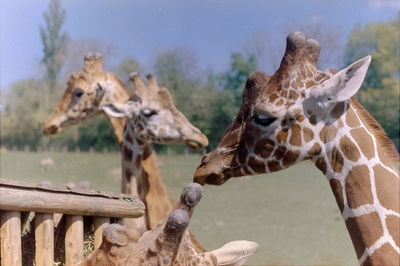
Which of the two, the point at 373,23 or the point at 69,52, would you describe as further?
the point at 69,52

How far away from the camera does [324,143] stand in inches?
68.3

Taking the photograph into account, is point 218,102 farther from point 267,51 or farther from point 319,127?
point 319,127

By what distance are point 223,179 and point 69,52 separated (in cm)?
684

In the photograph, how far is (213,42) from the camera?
579cm

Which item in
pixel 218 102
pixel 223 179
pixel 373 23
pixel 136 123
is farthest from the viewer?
pixel 373 23

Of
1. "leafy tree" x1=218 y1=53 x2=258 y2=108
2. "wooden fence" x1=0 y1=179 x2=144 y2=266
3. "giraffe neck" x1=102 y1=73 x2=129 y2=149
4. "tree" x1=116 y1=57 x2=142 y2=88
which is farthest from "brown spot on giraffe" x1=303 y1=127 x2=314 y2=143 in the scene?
"tree" x1=116 y1=57 x2=142 y2=88

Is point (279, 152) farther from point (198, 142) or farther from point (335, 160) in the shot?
point (198, 142)

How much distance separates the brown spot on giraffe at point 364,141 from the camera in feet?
5.57

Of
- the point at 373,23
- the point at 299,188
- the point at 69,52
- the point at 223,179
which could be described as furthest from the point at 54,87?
the point at 223,179

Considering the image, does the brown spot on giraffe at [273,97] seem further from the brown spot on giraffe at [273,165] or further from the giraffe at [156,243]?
the giraffe at [156,243]

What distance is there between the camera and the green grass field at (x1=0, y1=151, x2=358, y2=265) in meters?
5.37

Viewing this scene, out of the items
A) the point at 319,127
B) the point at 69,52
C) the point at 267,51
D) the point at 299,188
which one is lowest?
the point at 299,188

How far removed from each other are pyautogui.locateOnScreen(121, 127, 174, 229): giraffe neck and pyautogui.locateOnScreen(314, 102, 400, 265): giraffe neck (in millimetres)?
1844

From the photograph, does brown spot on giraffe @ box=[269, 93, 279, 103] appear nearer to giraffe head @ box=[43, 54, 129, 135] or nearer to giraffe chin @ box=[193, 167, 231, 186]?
giraffe chin @ box=[193, 167, 231, 186]
